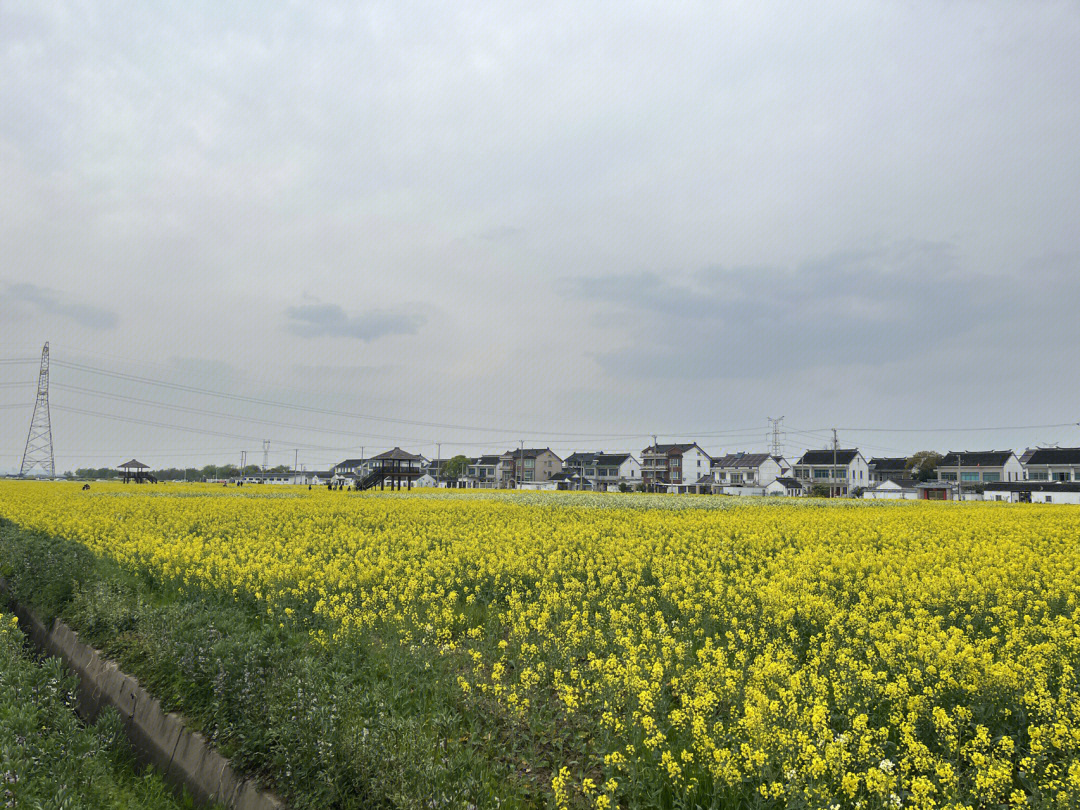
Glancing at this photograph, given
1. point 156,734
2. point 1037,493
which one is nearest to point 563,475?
point 1037,493

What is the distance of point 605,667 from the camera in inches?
289

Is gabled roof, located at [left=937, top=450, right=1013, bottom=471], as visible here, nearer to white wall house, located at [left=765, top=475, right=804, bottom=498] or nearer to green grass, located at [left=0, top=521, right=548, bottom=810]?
white wall house, located at [left=765, top=475, right=804, bottom=498]

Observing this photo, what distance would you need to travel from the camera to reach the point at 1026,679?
22.3 feet

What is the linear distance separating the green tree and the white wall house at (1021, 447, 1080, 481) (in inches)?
559

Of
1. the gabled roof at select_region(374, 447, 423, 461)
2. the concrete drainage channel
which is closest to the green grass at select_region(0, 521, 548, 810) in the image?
the concrete drainage channel

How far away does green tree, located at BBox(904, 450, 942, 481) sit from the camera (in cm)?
10369

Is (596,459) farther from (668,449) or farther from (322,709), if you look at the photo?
(322,709)

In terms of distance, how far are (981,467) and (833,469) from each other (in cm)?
1971

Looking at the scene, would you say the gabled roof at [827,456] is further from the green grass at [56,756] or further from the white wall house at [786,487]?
the green grass at [56,756]

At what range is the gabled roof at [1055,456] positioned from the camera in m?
81.1

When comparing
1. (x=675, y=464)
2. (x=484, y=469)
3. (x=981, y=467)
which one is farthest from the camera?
(x=484, y=469)

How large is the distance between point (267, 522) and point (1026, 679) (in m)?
23.1

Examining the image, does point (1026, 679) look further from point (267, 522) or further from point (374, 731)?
point (267, 522)

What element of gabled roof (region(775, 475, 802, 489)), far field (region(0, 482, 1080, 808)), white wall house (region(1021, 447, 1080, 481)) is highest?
white wall house (region(1021, 447, 1080, 481))
